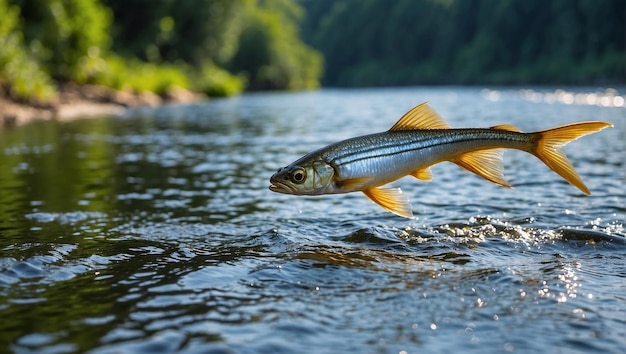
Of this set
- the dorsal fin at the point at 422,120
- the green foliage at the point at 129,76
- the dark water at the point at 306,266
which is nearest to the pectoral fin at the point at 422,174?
the dorsal fin at the point at 422,120

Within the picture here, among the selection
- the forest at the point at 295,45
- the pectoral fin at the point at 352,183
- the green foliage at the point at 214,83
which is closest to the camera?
the pectoral fin at the point at 352,183

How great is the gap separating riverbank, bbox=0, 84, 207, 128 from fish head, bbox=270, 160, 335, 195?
90.3 ft

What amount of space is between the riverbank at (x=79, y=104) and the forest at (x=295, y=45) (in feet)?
3.03

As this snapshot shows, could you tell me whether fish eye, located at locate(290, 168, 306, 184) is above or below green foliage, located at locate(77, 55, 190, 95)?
below

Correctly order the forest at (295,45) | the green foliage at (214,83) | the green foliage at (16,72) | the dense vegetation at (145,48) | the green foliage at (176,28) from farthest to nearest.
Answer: the green foliage at (176,28) → the green foliage at (214,83) → the forest at (295,45) → the dense vegetation at (145,48) → the green foliage at (16,72)

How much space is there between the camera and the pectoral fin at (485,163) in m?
8.32

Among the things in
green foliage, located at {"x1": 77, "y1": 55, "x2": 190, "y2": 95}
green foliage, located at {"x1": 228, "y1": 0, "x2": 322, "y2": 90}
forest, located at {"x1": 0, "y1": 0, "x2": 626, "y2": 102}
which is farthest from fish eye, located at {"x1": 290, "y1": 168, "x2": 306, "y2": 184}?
green foliage, located at {"x1": 228, "y1": 0, "x2": 322, "y2": 90}

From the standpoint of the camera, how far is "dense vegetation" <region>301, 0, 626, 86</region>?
10100cm

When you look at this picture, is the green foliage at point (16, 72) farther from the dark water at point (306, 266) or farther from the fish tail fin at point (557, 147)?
the fish tail fin at point (557, 147)

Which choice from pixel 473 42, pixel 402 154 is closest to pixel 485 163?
pixel 402 154

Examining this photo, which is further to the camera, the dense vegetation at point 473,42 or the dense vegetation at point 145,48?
the dense vegetation at point 473,42

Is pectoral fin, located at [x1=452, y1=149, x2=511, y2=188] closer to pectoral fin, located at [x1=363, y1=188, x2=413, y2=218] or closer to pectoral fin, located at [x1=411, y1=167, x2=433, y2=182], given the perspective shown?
pectoral fin, located at [x1=411, y1=167, x2=433, y2=182]

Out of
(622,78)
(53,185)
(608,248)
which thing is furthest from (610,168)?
(622,78)

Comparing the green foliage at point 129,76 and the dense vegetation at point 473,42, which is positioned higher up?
the dense vegetation at point 473,42
